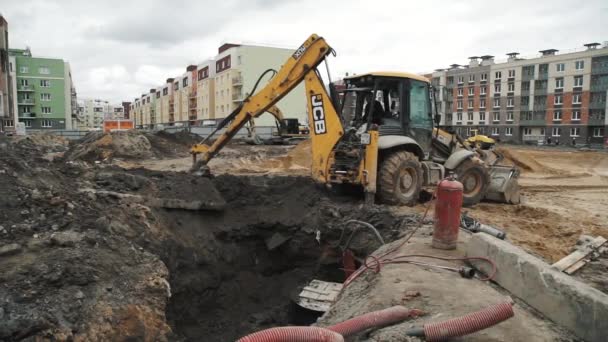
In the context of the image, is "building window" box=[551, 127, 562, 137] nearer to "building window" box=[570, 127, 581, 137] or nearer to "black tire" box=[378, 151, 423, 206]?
"building window" box=[570, 127, 581, 137]

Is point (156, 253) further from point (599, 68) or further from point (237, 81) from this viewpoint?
point (599, 68)

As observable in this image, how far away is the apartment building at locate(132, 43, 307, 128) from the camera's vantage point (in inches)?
2213

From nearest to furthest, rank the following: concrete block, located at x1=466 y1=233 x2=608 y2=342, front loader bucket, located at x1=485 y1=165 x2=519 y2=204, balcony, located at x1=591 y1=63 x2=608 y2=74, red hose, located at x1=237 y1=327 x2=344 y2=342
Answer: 1. red hose, located at x1=237 y1=327 x2=344 y2=342
2. concrete block, located at x1=466 y1=233 x2=608 y2=342
3. front loader bucket, located at x1=485 y1=165 x2=519 y2=204
4. balcony, located at x1=591 y1=63 x2=608 y2=74

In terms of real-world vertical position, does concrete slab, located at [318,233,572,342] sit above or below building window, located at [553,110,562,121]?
below

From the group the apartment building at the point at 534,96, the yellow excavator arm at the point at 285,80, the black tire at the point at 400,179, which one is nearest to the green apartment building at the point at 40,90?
the apartment building at the point at 534,96

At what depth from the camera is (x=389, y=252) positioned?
5.80m

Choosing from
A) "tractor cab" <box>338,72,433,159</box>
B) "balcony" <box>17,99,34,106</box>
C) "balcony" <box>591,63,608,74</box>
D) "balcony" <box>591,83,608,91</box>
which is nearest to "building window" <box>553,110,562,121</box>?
"balcony" <box>591,83,608,91</box>

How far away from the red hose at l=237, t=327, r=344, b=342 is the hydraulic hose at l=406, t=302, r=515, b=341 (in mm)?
657

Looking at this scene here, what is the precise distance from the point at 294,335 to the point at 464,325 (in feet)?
3.96

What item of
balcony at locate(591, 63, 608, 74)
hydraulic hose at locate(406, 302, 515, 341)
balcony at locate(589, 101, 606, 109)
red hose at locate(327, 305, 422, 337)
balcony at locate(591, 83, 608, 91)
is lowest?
red hose at locate(327, 305, 422, 337)

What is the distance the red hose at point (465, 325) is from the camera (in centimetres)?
308

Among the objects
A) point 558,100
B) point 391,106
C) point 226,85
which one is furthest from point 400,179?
point 558,100

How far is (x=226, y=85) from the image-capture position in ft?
198

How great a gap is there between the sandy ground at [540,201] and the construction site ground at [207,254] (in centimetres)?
5
